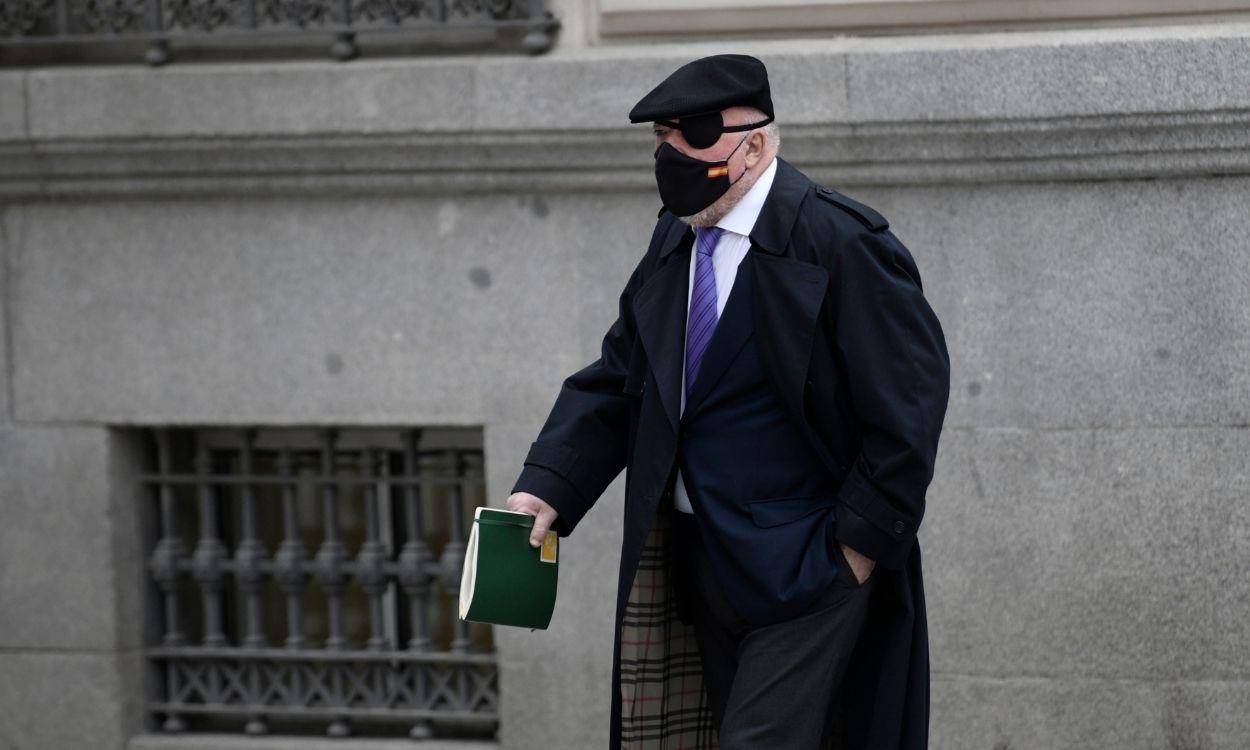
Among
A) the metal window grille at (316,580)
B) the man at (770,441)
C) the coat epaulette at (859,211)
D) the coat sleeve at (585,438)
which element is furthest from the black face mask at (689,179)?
the metal window grille at (316,580)

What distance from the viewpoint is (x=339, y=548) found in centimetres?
607

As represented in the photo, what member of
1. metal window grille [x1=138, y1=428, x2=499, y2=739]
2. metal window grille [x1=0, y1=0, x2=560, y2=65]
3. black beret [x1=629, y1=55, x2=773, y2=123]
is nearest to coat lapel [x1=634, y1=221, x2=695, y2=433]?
black beret [x1=629, y1=55, x2=773, y2=123]

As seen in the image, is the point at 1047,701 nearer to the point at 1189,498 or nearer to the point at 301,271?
the point at 1189,498

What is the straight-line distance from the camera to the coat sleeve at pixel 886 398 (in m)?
3.70

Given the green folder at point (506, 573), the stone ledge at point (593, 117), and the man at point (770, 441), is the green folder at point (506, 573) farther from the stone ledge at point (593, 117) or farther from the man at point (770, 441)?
the stone ledge at point (593, 117)

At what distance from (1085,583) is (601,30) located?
88.0 inches

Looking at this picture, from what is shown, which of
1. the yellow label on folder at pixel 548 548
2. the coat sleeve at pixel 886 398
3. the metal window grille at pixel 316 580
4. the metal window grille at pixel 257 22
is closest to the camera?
the coat sleeve at pixel 886 398

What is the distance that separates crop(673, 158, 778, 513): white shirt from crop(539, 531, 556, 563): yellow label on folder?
0.33 metres

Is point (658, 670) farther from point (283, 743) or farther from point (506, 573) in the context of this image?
point (283, 743)

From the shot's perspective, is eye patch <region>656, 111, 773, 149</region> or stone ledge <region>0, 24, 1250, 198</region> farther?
stone ledge <region>0, 24, 1250, 198</region>

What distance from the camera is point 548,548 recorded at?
4.06 meters

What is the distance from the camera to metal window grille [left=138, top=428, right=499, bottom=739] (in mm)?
6012

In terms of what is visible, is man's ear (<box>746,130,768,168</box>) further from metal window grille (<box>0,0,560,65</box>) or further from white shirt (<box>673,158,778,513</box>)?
metal window grille (<box>0,0,560,65</box>)

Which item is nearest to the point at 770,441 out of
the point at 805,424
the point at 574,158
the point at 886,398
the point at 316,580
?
the point at 805,424
